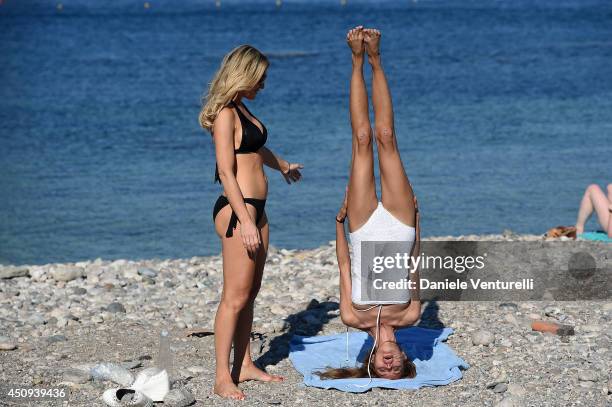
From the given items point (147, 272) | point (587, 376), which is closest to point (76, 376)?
point (587, 376)

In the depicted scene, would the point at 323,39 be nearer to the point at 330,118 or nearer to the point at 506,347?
the point at 330,118

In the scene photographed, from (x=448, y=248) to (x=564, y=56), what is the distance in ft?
107

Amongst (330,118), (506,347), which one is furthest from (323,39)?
(506,347)

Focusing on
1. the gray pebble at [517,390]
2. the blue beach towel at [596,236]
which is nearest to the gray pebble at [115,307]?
the gray pebble at [517,390]

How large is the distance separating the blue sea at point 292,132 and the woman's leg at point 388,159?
8.29 metres

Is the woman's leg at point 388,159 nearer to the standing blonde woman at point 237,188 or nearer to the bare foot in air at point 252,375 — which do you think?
the standing blonde woman at point 237,188

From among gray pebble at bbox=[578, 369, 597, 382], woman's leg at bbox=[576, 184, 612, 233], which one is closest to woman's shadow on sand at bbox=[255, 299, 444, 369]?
gray pebble at bbox=[578, 369, 597, 382]

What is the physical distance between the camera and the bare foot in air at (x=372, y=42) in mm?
7035

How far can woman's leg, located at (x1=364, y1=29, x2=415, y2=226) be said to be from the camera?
7145mm

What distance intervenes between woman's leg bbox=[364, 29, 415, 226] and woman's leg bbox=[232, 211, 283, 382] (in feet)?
3.01

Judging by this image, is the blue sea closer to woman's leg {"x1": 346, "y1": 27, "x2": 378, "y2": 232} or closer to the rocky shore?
the rocky shore

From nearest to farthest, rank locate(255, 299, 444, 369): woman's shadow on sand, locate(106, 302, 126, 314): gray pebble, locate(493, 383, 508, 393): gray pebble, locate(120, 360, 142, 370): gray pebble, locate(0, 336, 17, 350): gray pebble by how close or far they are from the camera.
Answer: locate(493, 383, 508, 393): gray pebble, locate(120, 360, 142, 370): gray pebble, locate(255, 299, 444, 369): woman's shadow on sand, locate(0, 336, 17, 350): gray pebble, locate(106, 302, 126, 314): gray pebble
